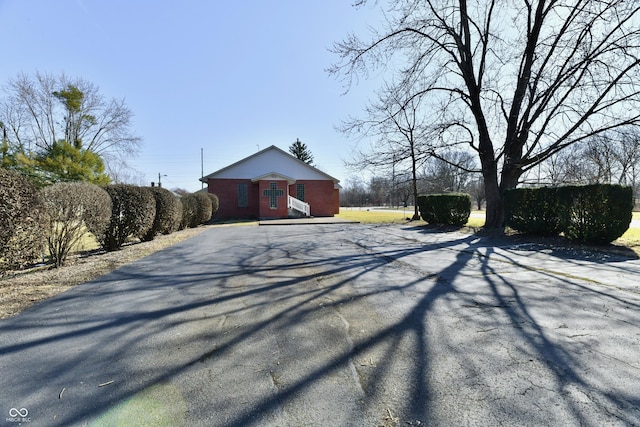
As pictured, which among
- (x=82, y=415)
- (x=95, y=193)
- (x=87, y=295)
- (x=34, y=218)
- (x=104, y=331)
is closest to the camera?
(x=82, y=415)

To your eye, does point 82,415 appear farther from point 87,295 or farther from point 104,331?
point 87,295

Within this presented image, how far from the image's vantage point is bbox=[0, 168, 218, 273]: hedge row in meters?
5.05

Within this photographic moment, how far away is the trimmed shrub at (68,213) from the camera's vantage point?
19.9 ft

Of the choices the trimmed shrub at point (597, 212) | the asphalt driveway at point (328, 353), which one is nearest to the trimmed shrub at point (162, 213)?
the asphalt driveway at point (328, 353)

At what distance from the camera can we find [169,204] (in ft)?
39.8

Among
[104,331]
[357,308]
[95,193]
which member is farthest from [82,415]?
[95,193]

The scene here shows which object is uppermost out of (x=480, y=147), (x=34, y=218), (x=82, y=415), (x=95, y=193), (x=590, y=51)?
(x=590, y=51)

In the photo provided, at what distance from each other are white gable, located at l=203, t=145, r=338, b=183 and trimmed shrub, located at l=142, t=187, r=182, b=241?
13690 millimetres

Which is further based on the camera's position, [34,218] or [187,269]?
[187,269]

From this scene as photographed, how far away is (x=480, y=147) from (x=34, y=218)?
1597 cm

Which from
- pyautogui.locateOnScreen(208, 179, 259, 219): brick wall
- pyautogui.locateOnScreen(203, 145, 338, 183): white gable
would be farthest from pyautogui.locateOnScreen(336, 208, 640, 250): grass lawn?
pyautogui.locateOnScreen(208, 179, 259, 219): brick wall

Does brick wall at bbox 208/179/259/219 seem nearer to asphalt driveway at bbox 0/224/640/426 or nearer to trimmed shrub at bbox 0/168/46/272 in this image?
trimmed shrub at bbox 0/168/46/272

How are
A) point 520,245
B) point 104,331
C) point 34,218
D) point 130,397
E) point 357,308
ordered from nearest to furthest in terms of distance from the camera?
point 130,397 → point 104,331 → point 357,308 → point 34,218 → point 520,245

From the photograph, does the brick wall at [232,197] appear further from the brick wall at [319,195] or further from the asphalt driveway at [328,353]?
the asphalt driveway at [328,353]
